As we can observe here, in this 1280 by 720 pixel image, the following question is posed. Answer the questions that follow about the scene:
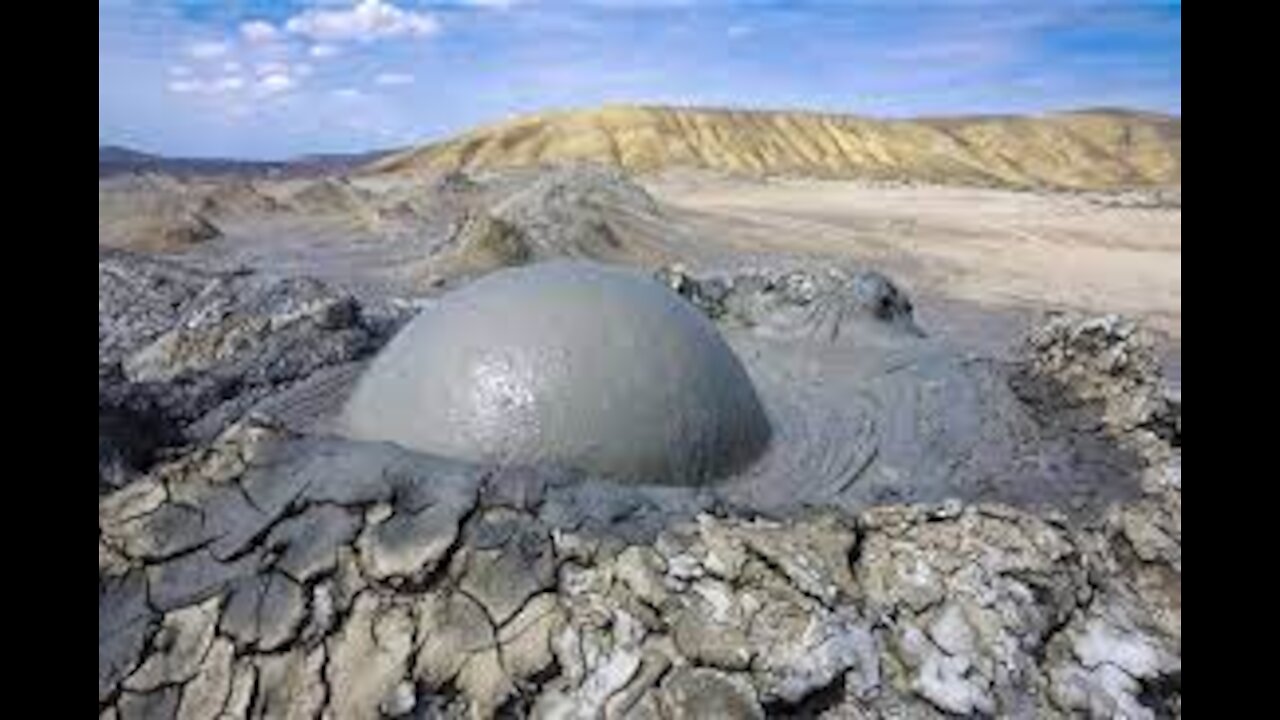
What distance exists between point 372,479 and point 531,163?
101ft

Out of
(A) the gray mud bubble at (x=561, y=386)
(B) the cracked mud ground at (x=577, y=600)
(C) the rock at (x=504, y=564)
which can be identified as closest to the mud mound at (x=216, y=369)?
(A) the gray mud bubble at (x=561, y=386)

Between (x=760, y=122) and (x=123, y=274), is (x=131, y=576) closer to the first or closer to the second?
(x=123, y=274)

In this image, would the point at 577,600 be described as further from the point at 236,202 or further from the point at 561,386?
the point at 236,202

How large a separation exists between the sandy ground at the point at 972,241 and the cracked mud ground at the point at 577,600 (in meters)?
7.50

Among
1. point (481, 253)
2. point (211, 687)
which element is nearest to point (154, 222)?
point (481, 253)

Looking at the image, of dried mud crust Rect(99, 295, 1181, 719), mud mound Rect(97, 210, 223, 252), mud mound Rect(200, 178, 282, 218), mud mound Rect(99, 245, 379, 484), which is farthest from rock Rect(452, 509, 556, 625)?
mud mound Rect(200, 178, 282, 218)

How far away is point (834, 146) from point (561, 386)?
3559cm

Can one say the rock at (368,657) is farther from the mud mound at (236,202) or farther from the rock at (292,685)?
the mud mound at (236,202)

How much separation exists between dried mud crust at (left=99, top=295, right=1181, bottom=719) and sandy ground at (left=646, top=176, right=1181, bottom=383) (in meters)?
7.54

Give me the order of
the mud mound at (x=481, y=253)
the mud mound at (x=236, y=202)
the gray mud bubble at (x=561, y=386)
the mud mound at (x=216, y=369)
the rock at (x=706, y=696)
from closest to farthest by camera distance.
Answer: the rock at (x=706, y=696)
the gray mud bubble at (x=561, y=386)
the mud mound at (x=216, y=369)
the mud mound at (x=481, y=253)
the mud mound at (x=236, y=202)

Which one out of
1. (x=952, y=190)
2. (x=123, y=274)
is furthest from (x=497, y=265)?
(x=952, y=190)

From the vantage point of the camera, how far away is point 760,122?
136 ft

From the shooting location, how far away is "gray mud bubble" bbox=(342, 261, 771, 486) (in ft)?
17.9

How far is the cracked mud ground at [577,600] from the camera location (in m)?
A: 4.27
